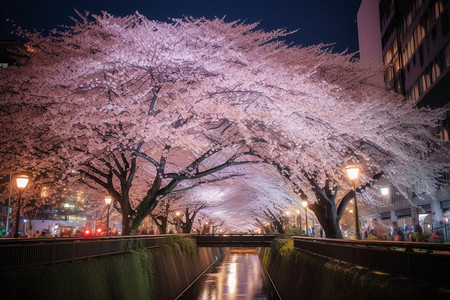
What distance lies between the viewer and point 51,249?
9.75m

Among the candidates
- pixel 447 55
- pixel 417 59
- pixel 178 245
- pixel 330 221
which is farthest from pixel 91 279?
Answer: pixel 417 59

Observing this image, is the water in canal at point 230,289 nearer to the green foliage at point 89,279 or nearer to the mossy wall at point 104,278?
the mossy wall at point 104,278

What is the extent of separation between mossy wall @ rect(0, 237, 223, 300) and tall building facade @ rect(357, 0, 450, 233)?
15932mm

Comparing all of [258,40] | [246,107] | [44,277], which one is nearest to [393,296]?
[44,277]

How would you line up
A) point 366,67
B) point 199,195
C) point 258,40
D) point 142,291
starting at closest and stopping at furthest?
point 142,291 < point 258,40 < point 366,67 < point 199,195

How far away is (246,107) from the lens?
14.5 meters

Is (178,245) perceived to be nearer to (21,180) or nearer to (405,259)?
(21,180)

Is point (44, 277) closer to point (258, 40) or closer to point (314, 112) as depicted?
point (314, 112)

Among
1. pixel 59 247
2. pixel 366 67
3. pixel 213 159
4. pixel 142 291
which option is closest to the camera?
pixel 59 247

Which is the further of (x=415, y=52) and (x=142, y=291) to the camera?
(x=415, y=52)

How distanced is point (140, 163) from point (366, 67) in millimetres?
16473

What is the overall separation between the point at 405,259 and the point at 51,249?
8.02m

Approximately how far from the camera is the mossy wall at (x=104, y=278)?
8.09m

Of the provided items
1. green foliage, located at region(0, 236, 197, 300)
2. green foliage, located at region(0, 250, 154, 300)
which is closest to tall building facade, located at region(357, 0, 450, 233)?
green foliage, located at region(0, 236, 197, 300)
